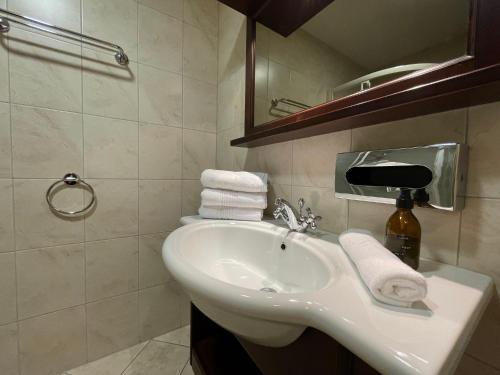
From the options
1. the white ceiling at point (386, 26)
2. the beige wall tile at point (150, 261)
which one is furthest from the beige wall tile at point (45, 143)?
the white ceiling at point (386, 26)

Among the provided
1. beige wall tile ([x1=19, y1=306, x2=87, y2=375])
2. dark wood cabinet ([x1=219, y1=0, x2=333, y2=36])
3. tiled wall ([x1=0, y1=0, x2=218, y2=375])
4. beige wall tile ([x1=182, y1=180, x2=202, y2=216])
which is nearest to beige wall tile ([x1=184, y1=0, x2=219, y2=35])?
tiled wall ([x1=0, y1=0, x2=218, y2=375])

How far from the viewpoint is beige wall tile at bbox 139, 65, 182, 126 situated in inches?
42.7

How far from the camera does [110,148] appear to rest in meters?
1.02

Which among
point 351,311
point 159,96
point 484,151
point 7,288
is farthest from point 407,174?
point 7,288

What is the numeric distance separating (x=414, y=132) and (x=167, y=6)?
130cm

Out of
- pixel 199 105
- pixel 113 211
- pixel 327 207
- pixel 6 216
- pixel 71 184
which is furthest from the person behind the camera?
pixel 199 105

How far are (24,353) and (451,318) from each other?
1.48 meters

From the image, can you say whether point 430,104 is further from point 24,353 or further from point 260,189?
point 24,353

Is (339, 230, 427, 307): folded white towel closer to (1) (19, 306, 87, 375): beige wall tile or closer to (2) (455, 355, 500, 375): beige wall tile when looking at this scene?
(2) (455, 355, 500, 375): beige wall tile

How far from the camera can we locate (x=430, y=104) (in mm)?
442

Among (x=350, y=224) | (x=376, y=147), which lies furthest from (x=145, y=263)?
(x=376, y=147)

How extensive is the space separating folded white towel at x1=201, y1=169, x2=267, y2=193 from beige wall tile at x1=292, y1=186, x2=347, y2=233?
0.19 metres

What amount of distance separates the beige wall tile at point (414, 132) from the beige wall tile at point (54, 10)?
123cm

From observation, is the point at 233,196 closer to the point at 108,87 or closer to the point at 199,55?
the point at 108,87
